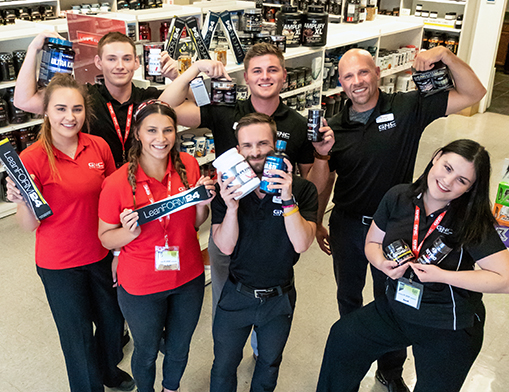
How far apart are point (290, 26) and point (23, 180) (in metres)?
3.04

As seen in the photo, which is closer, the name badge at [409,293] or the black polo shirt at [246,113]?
the name badge at [409,293]

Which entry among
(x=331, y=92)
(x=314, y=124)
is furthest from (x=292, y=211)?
(x=331, y=92)

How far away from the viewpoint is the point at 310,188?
2180 mm

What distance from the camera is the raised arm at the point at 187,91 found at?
2.48 meters

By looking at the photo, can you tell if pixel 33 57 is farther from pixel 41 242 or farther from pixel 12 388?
pixel 12 388

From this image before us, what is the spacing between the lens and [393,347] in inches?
86.2

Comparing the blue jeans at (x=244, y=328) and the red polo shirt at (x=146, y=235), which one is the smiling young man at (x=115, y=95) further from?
the blue jeans at (x=244, y=328)

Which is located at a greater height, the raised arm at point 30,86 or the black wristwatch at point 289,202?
the raised arm at point 30,86

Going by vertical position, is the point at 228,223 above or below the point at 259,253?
above

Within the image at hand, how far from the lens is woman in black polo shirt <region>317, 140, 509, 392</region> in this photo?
1969 millimetres

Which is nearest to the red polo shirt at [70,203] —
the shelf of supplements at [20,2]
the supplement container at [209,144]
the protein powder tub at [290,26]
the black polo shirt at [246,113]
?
the black polo shirt at [246,113]

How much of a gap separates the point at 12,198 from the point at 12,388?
4.30 feet

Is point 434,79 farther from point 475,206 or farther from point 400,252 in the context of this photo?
point 400,252

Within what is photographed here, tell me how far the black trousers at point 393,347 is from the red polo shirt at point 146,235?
768 mm
